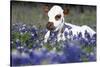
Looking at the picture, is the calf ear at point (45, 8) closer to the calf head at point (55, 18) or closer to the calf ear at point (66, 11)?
the calf head at point (55, 18)

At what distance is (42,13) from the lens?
6.06 ft

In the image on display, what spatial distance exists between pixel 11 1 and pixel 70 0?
1.82ft

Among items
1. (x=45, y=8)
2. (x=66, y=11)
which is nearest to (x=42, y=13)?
(x=45, y=8)

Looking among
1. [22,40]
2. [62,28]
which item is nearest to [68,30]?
[62,28]

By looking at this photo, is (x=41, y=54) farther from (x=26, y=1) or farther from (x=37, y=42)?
(x=26, y=1)

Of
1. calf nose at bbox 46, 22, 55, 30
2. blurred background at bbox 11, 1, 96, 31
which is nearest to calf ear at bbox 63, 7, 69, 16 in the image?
blurred background at bbox 11, 1, 96, 31

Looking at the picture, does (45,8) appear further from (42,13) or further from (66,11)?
(66,11)

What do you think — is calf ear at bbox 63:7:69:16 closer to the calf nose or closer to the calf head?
the calf head

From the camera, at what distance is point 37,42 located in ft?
6.02

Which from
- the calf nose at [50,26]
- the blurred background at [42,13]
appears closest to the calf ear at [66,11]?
the blurred background at [42,13]

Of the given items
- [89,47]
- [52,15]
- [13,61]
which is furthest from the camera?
[89,47]

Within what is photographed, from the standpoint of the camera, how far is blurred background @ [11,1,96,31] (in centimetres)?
178

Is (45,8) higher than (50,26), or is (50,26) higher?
(45,8)

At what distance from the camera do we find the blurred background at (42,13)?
69.9 inches
